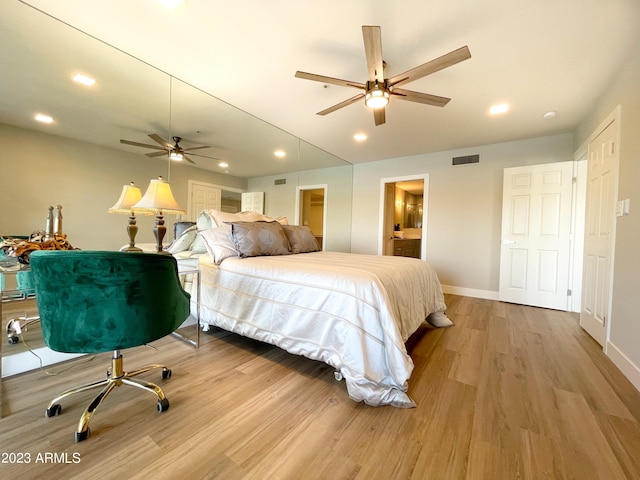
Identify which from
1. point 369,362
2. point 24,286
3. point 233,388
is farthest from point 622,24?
point 24,286

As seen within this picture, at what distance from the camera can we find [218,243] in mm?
2496

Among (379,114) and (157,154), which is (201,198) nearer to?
(157,154)

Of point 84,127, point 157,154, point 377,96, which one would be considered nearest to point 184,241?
point 157,154

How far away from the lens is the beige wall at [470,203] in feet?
13.1

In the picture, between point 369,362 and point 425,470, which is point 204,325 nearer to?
point 369,362

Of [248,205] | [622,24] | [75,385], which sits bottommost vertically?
[75,385]

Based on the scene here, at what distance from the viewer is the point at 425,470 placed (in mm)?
1105

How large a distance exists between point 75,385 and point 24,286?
27.6 inches

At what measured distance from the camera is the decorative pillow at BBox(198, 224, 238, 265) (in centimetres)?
245

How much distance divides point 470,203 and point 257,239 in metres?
3.77

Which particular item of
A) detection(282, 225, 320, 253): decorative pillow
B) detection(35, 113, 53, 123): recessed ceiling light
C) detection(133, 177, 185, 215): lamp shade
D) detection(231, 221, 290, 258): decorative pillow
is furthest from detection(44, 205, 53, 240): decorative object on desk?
detection(282, 225, 320, 253): decorative pillow

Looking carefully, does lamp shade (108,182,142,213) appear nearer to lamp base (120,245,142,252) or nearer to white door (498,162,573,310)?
lamp base (120,245,142,252)

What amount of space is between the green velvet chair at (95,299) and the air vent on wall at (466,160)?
4.78 meters

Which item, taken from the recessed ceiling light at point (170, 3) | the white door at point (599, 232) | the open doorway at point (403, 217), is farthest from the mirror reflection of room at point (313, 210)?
the white door at point (599, 232)
